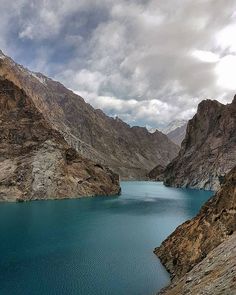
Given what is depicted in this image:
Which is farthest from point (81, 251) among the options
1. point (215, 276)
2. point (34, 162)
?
point (34, 162)

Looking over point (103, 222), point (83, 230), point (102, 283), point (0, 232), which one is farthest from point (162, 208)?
point (102, 283)

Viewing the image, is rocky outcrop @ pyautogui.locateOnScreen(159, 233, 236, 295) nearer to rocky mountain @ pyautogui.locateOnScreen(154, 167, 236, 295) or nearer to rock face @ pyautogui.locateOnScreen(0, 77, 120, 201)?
rocky mountain @ pyautogui.locateOnScreen(154, 167, 236, 295)

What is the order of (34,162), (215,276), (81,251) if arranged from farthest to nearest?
(34,162) → (81,251) → (215,276)

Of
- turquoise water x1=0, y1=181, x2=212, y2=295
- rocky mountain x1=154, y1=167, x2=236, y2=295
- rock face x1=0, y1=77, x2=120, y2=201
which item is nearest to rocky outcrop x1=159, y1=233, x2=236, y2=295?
rocky mountain x1=154, y1=167, x2=236, y2=295

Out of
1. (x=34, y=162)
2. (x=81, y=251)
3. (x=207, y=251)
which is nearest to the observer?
(x=207, y=251)

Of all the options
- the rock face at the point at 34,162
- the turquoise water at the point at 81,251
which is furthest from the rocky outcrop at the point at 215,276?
the rock face at the point at 34,162

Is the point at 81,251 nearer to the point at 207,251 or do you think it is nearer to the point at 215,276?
the point at 207,251

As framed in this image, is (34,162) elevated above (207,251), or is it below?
above
